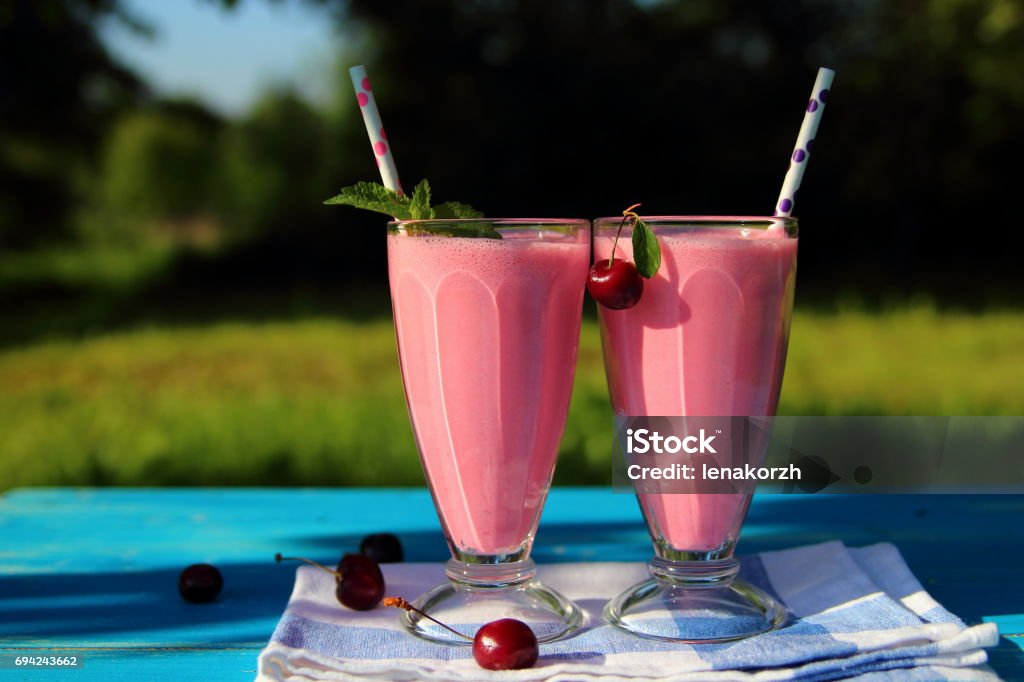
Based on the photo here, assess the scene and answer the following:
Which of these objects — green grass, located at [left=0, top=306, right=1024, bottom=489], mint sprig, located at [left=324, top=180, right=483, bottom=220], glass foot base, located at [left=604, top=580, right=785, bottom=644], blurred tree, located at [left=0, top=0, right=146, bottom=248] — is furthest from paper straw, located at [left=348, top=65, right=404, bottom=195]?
blurred tree, located at [left=0, top=0, right=146, bottom=248]

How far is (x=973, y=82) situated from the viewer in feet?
26.5

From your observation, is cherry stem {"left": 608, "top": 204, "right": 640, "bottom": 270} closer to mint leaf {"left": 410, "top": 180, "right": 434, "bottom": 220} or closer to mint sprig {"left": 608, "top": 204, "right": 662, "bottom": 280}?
mint sprig {"left": 608, "top": 204, "right": 662, "bottom": 280}

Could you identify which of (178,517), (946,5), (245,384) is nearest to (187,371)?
(245,384)

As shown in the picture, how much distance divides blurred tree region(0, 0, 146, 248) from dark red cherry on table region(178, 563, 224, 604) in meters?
6.50

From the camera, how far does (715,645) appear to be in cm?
126

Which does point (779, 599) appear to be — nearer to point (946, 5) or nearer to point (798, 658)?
point (798, 658)

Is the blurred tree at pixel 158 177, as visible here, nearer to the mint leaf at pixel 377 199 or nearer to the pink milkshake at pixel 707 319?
the mint leaf at pixel 377 199

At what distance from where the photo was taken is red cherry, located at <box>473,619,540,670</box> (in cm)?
118

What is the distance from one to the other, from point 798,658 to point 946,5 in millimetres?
7954

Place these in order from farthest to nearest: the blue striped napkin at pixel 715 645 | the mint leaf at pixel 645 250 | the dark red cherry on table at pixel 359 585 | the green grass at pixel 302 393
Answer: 1. the green grass at pixel 302 393
2. the dark red cherry on table at pixel 359 585
3. the mint leaf at pixel 645 250
4. the blue striped napkin at pixel 715 645

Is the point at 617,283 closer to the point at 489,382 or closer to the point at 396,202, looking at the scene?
the point at 489,382

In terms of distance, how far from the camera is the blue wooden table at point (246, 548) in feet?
4.22

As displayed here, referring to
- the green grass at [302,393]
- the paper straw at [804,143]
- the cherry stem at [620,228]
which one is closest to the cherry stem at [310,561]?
the cherry stem at [620,228]

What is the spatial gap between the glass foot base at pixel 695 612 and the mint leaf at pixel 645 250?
0.43 metres
